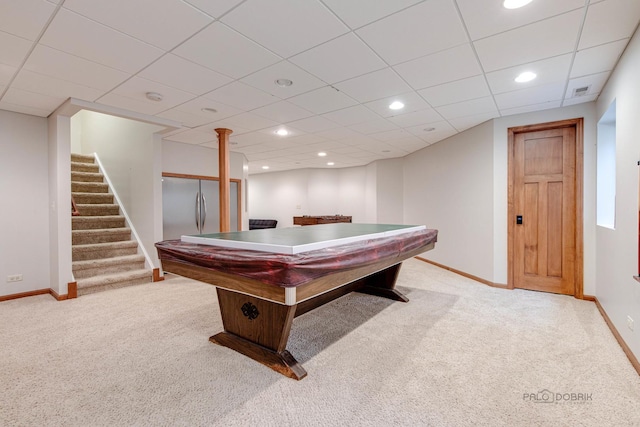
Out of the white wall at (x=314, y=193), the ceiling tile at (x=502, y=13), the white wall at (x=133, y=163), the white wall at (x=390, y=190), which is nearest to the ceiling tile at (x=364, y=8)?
the ceiling tile at (x=502, y=13)

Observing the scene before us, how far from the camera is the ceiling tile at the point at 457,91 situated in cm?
290

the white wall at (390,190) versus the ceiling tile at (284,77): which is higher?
the ceiling tile at (284,77)

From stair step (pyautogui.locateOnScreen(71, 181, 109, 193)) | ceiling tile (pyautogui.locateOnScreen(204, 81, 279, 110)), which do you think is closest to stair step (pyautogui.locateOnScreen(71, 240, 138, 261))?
stair step (pyautogui.locateOnScreen(71, 181, 109, 193))

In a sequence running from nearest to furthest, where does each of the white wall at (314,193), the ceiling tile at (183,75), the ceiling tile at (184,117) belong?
the ceiling tile at (183,75), the ceiling tile at (184,117), the white wall at (314,193)

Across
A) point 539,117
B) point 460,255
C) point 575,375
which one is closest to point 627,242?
point 575,375

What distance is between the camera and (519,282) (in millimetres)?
4023

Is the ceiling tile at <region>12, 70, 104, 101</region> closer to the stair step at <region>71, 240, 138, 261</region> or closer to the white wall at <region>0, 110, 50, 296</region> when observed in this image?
the white wall at <region>0, 110, 50, 296</region>

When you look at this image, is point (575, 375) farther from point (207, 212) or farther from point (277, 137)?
point (207, 212)

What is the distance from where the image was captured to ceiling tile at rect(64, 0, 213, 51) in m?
1.76

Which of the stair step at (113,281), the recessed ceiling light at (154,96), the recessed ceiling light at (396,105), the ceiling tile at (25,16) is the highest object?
the recessed ceiling light at (154,96)

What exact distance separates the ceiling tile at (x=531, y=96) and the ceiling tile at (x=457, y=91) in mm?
295

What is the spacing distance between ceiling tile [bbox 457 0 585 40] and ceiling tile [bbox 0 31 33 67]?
9.92ft

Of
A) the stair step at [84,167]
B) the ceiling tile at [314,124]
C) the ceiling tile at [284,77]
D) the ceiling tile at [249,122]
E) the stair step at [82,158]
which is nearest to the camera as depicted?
the ceiling tile at [284,77]

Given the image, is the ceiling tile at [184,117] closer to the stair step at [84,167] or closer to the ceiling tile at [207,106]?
the ceiling tile at [207,106]
